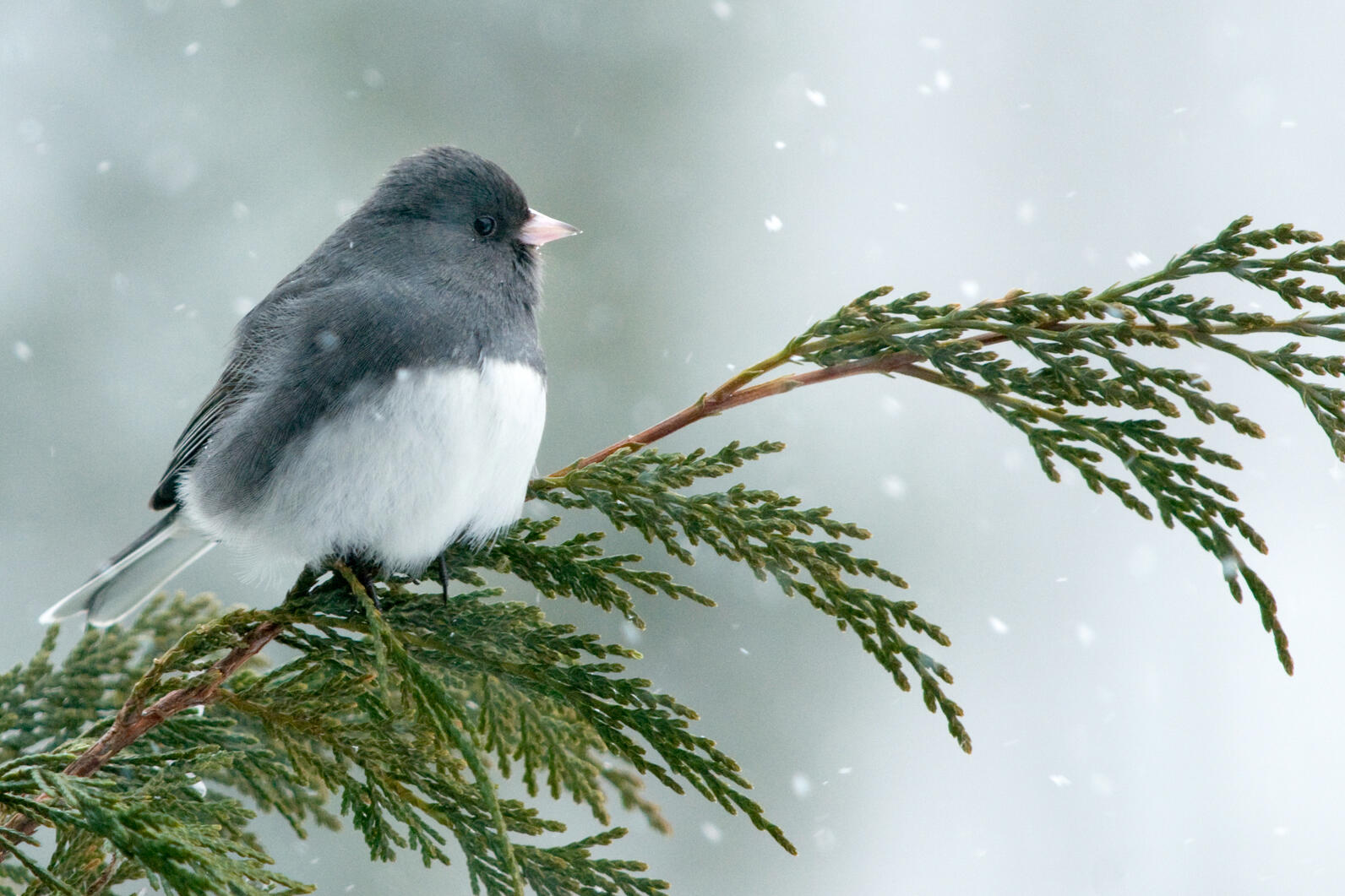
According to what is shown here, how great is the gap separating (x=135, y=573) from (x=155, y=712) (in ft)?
2.74

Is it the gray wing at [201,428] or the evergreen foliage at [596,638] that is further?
the gray wing at [201,428]

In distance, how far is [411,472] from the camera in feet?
4.99

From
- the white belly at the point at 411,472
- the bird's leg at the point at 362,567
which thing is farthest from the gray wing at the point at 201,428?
the bird's leg at the point at 362,567

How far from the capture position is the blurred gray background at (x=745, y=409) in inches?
196

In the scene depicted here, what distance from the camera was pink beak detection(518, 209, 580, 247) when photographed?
1917 millimetres

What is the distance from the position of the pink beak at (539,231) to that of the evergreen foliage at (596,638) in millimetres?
672

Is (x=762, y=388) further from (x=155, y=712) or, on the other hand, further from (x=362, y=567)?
(x=155, y=712)

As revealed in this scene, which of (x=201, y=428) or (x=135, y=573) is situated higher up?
(x=201, y=428)

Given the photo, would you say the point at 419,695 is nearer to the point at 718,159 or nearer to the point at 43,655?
the point at 43,655

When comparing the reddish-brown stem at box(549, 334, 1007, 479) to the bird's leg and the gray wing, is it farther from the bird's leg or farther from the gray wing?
the gray wing

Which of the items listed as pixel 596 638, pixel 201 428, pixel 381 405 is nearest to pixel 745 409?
pixel 201 428

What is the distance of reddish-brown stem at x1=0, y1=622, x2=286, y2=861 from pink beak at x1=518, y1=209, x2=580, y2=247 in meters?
0.92

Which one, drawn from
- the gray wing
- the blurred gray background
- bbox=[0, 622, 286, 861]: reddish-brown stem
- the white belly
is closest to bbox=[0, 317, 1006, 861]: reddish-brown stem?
bbox=[0, 622, 286, 861]: reddish-brown stem

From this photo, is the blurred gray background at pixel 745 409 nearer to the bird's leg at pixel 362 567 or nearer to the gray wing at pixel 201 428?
the gray wing at pixel 201 428
